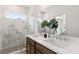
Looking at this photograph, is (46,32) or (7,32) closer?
(7,32)

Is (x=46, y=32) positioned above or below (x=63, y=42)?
above

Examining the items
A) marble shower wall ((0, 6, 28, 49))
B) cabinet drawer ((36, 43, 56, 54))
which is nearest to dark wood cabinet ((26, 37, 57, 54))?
cabinet drawer ((36, 43, 56, 54))

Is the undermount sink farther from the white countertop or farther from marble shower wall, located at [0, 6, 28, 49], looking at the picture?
marble shower wall, located at [0, 6, 28, 49]

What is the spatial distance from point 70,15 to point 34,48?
2.52 ft

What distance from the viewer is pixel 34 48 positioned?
4.88ft

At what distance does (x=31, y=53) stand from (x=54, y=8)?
0.78m

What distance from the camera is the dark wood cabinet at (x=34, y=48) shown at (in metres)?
1.28

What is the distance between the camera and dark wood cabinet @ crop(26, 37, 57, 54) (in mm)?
1282

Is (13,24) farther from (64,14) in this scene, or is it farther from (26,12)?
(64,14)

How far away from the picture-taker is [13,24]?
141 cm

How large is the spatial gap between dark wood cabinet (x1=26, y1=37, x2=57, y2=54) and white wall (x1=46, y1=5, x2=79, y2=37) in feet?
1.45

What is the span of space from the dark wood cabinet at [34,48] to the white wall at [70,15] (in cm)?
44

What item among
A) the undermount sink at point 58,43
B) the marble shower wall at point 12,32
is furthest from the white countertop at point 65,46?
the marble shower wall at point 12,32
